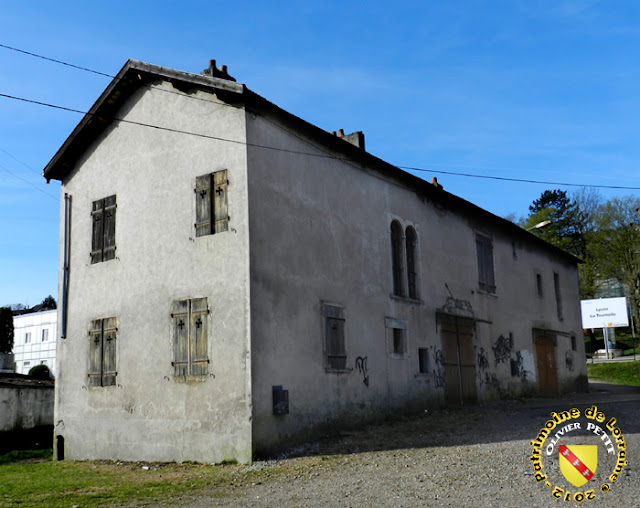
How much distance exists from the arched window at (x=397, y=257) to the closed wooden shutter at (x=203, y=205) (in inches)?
207

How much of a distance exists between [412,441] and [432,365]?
15.4 feet

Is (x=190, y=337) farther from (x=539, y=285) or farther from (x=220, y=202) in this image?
(x=539, y=285)

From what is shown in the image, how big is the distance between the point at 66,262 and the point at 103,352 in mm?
2588

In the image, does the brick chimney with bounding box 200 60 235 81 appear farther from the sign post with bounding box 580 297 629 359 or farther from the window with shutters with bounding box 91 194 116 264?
the sign post with bounding box 580 297 629 359

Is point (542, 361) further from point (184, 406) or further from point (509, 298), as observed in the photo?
point (184, 406)

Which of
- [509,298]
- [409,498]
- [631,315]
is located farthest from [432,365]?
[631,315]

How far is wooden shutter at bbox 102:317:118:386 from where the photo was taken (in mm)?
13797

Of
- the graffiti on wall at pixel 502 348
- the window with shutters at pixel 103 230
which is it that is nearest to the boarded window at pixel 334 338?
the window with shutters at pixel 103 230

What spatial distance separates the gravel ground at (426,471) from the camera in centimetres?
780

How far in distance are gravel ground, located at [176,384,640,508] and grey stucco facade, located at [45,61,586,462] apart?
3.53ft

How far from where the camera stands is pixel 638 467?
882cm

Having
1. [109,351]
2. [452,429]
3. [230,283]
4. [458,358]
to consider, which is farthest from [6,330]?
[452,429]

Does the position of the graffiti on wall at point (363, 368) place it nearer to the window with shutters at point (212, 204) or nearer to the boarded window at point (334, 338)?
the boarded window at point (334, 338)

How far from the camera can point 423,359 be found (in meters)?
16.5
